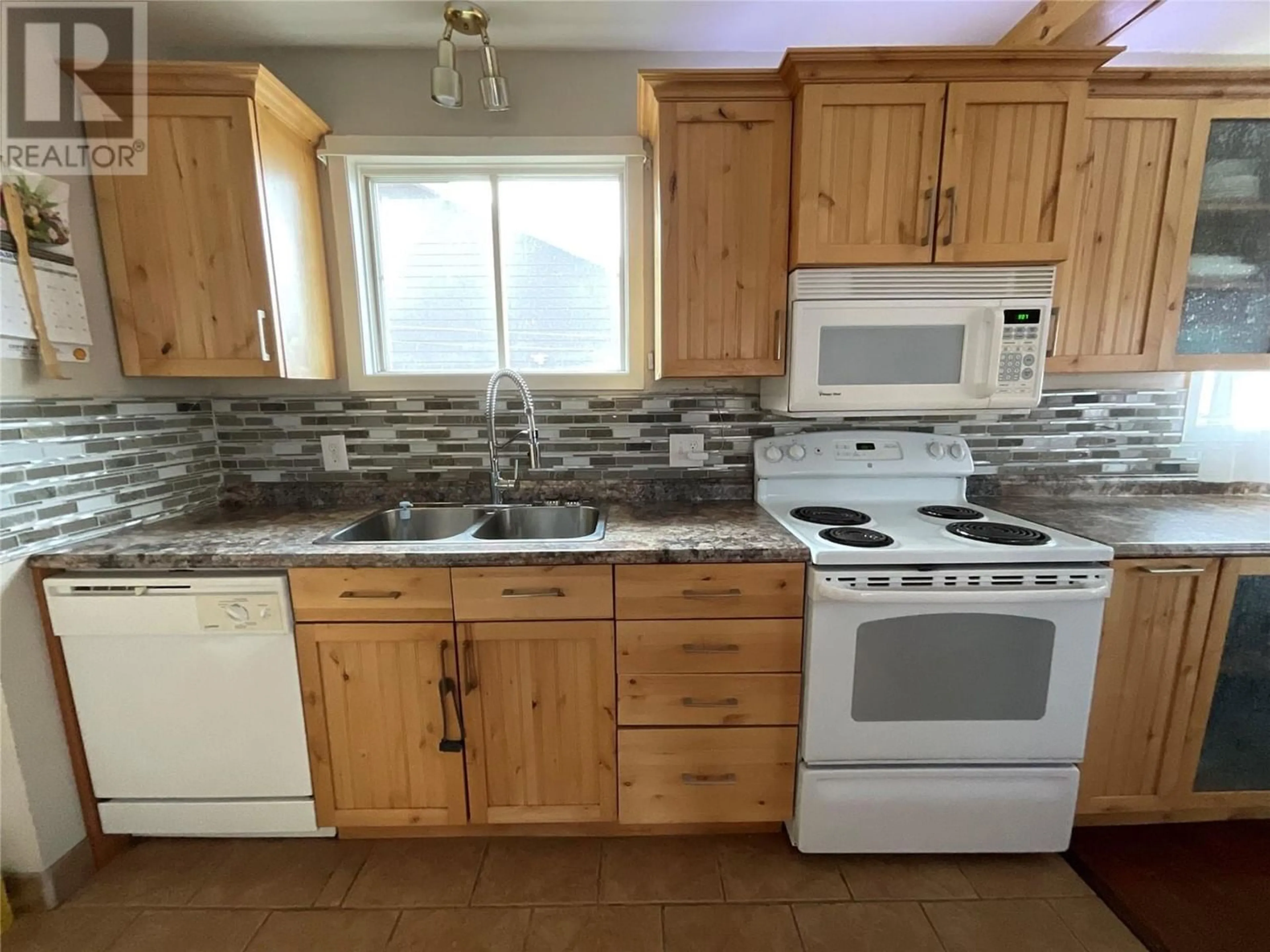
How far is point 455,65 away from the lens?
1666mm

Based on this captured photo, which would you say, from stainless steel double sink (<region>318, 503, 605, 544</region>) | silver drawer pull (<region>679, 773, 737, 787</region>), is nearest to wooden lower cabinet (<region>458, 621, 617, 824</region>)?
silver drawer pull (<region>679, 773, 737, 787</region>)

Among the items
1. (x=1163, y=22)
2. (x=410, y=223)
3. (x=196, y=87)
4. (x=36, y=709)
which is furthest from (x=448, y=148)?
(x=1163, y=22)

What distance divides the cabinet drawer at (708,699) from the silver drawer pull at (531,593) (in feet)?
1.04

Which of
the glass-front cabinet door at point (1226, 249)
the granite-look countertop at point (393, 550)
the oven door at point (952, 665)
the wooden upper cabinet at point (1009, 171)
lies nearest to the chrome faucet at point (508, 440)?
the granite-look countertop at point (393, 550)

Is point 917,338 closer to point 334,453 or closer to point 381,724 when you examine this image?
point 381,724

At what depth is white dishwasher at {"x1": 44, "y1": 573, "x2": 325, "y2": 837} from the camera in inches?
56.9

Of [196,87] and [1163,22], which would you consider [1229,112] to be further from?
[196,87]

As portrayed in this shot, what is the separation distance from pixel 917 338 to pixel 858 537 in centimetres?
67

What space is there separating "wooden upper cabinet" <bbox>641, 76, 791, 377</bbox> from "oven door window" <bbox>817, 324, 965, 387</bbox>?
156 millimetres

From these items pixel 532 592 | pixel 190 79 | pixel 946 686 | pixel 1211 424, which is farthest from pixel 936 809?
pixel 190 79

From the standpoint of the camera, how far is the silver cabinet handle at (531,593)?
149 cm

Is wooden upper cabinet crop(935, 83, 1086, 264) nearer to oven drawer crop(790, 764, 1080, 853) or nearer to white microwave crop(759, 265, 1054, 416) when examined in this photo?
white microwave crop(759, 265, 1054, 416)

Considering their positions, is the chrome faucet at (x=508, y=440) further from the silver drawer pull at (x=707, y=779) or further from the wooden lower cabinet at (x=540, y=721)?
the silver drawer pull at (x=707, y=779)

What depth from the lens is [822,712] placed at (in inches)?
59.1
